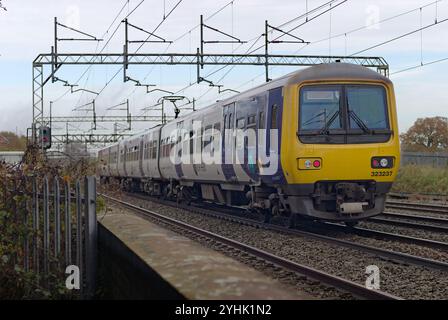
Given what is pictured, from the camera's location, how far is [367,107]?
11.6 meters

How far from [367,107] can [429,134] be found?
57038 mm

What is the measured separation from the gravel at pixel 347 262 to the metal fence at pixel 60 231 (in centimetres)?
245

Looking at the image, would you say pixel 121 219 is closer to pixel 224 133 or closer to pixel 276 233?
pixel 276 233

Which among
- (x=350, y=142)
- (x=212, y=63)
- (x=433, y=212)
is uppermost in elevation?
(x=212, y=63)

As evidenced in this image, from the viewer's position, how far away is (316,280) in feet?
24.2

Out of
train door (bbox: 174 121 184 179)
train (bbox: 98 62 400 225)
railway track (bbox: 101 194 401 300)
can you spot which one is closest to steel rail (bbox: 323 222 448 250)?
train (bbox: 98 62 400 225)

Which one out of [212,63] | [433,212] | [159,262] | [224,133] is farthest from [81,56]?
[159,262]

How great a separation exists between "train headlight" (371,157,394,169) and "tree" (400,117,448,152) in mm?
53993

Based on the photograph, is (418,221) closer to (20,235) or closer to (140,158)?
(20,235)

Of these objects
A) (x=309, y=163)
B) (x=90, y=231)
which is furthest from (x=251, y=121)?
(x=90, y=231)

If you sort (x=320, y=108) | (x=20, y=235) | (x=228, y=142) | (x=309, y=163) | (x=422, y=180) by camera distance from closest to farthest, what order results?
(x=20, y=235)
(x=309, y=163)
(x=320, y=108)
(x=228, y=142)
(x=422, y=180)

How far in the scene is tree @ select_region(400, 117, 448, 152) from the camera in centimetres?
6450

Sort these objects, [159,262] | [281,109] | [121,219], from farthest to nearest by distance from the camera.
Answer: [281,109] < [121,219] < [159,262]

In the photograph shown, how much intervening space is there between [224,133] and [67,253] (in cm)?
908
